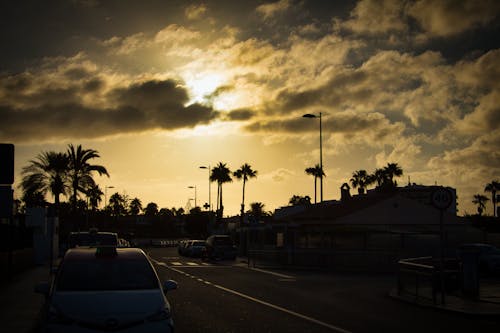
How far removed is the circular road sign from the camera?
1736 centimetres

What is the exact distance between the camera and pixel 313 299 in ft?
61.5

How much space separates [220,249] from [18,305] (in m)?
33.5

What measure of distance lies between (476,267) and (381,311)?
4593mm

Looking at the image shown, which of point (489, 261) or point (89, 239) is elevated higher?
point (89, 239)

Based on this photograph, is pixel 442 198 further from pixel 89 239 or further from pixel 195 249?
pixel 195 249

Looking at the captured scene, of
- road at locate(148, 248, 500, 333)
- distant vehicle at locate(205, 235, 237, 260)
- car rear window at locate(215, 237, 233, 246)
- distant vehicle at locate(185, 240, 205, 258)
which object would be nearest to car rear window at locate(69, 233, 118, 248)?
road at locate(148, 248, 500, 333)

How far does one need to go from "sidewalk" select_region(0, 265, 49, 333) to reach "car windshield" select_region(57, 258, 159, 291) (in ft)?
11.2

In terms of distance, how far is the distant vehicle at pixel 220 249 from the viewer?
49037 millimetres

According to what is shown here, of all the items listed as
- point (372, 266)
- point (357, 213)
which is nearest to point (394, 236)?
point (372, 266)

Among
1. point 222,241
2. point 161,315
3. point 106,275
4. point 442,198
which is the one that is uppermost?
point 442,198

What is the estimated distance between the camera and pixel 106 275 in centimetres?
945

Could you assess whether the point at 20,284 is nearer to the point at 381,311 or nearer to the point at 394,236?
the point at 381,311

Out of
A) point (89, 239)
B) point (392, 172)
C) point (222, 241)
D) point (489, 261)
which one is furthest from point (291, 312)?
point (392, 172)

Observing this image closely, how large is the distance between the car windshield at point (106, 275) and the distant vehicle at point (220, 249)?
1556 inches
